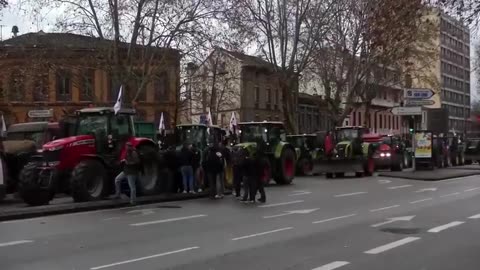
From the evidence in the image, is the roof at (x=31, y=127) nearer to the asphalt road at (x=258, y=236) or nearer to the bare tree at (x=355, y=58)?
the asphalt road at (x=258, y=236)

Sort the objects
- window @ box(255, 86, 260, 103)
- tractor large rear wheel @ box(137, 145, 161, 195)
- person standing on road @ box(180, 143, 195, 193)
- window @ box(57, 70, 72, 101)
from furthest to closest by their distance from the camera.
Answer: window @ box(255, 86, 260, 103) < window @ box(57, 70, 72, 101) < person standing on road @ box(180, 143, 195, 193) < tractor large rear wheel @ box(137, 145, 161, 195)

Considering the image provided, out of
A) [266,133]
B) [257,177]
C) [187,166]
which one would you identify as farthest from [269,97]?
[257,177]

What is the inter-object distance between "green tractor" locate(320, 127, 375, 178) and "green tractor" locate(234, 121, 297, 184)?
4689 mm

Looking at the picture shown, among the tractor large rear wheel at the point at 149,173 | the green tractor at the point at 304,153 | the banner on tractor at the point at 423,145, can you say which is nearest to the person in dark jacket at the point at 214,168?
the tractor large rear wheel at the point at 149,173

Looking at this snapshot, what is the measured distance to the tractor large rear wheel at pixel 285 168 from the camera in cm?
2844

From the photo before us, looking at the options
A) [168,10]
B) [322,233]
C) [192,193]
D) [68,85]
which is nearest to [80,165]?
[192,193]

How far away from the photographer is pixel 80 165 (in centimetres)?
1927

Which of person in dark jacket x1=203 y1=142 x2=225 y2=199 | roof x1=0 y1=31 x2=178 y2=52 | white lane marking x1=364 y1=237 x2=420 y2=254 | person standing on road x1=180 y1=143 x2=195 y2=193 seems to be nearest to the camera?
white lane marking x1=364 y1=237 x2=420 y2=254

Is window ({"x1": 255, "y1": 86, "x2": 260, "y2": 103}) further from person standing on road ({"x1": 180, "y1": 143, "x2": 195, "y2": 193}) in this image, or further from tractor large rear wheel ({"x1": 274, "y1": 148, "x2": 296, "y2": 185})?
person standing on road ({"x1": 180, "y1": 143, "x2": 195, "y2": 193})

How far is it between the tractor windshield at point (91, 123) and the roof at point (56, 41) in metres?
16.0

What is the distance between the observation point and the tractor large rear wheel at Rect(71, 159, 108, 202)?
62.8 ft

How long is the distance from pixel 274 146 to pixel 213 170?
7927mm

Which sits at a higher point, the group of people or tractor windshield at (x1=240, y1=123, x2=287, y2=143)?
tractor windshield at (x1=240, y1=123, x2=287, y2=143)

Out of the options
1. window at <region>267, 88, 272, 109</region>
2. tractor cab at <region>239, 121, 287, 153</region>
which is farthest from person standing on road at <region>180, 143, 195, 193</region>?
window at <region>267, 88, 272, 109</region>
